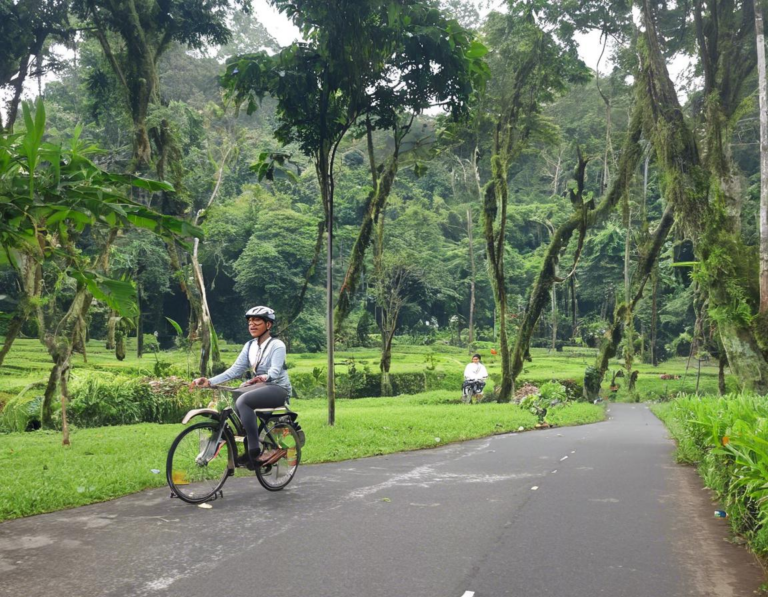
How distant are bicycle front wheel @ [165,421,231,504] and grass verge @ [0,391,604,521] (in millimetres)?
876

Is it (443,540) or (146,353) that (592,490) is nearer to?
(443,540)

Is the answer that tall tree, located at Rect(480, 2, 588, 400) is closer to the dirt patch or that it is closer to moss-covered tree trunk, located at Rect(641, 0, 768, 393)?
moss-covered tree trunk, located at Rect(641, 0, 768, 393)

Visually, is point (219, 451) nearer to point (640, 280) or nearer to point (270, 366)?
point (270, 366)

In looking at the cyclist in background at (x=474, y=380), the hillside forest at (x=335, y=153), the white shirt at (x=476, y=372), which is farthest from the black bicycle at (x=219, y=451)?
the white shirt at (x=476, y=372)

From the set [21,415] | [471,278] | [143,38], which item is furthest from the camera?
[471,278]

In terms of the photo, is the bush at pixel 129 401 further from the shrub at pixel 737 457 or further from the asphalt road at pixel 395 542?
the shrub at pixel 737 457

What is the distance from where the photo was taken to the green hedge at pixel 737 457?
188 inches

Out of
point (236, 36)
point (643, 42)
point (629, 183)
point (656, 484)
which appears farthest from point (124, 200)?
point (236, 36)

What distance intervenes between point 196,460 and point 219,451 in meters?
0.25

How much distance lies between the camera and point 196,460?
21.8 ft

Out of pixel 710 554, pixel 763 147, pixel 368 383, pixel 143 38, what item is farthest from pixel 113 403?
pixel 763 147

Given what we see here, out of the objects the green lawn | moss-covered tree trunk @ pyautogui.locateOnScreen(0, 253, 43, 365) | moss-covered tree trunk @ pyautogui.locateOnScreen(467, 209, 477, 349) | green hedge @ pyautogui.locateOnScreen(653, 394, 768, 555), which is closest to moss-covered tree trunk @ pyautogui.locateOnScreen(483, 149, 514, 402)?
the green lawn

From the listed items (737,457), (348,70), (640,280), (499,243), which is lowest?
(737,457)

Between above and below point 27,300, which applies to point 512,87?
above
